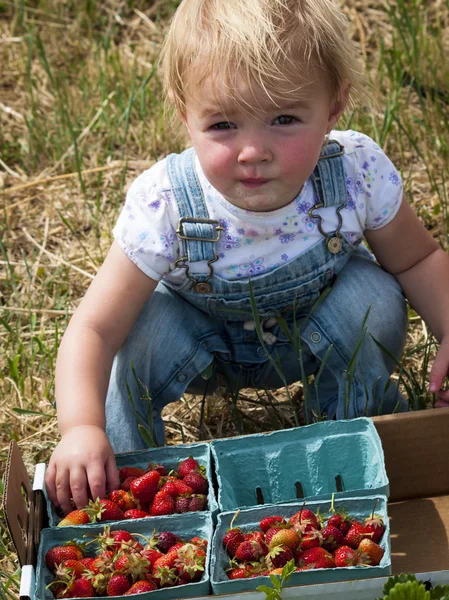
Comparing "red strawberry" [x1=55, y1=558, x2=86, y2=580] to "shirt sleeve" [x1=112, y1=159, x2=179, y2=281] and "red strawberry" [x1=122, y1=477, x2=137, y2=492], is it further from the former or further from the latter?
"shirt sleeve" [x1=112, y1=159, x2=179, y2=281]

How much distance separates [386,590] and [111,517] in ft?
1.50

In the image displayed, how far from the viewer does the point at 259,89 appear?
1.58 metres

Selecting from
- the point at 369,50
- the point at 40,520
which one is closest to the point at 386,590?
the point at 40,520

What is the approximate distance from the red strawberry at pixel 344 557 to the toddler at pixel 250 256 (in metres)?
0.40

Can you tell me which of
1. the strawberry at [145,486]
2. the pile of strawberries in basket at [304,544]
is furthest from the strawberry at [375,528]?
the strawberry at [145,486]

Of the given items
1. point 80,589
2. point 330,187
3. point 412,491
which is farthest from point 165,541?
point 330,187

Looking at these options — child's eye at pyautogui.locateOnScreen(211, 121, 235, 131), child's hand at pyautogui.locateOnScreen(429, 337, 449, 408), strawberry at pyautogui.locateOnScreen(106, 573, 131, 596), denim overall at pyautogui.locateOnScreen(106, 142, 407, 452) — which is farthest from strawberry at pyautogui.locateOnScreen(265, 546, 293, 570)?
child's eye at pyautogui.locateOnScreen(211, 121, 235, 131)

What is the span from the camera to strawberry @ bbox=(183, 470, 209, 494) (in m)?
1.55

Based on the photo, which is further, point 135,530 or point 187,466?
point 187,466

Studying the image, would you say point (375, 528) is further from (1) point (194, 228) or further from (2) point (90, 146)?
(2) point (90, 146)

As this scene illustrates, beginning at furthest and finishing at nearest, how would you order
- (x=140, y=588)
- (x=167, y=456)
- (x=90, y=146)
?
(x=90, y=146) → (x=167, y=456) → (x=140, y=588)

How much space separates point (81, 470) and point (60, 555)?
17 centimetres

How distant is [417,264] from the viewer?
1.92m

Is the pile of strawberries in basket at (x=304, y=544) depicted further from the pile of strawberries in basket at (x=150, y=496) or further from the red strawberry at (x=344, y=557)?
the pile of strawberries in basket at (x=150, y=496)
